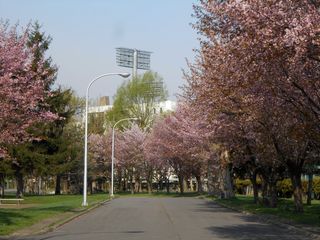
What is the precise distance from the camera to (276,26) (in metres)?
12.9

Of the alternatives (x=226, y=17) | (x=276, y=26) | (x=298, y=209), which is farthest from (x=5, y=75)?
(x=298, y=209)

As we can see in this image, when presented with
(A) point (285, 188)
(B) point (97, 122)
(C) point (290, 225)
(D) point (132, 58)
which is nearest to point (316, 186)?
(A) point (285, 188)

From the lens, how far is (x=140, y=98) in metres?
82.6

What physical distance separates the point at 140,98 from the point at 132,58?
48099 millimetres

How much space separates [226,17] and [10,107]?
10.6 m

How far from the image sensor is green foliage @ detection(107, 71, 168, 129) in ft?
268

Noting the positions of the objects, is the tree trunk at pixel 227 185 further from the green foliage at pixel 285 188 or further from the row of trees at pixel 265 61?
the row of trees at pixel 265 61

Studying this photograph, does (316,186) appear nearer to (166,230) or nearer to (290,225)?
(290,225)

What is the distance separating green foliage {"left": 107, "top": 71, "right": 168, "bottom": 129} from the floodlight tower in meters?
41.4

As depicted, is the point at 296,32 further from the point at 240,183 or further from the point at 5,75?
the point at 240,183

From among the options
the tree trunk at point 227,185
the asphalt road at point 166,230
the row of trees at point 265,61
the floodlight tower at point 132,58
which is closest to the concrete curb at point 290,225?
the asphalt road at point 166,230

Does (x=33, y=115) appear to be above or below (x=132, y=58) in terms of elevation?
below

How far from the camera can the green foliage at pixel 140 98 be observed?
81.7 meters

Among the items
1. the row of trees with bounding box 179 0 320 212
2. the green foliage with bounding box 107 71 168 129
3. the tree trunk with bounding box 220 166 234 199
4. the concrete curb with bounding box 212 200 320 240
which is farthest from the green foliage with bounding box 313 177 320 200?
the green foliage with bounding box 107 71 168 129
